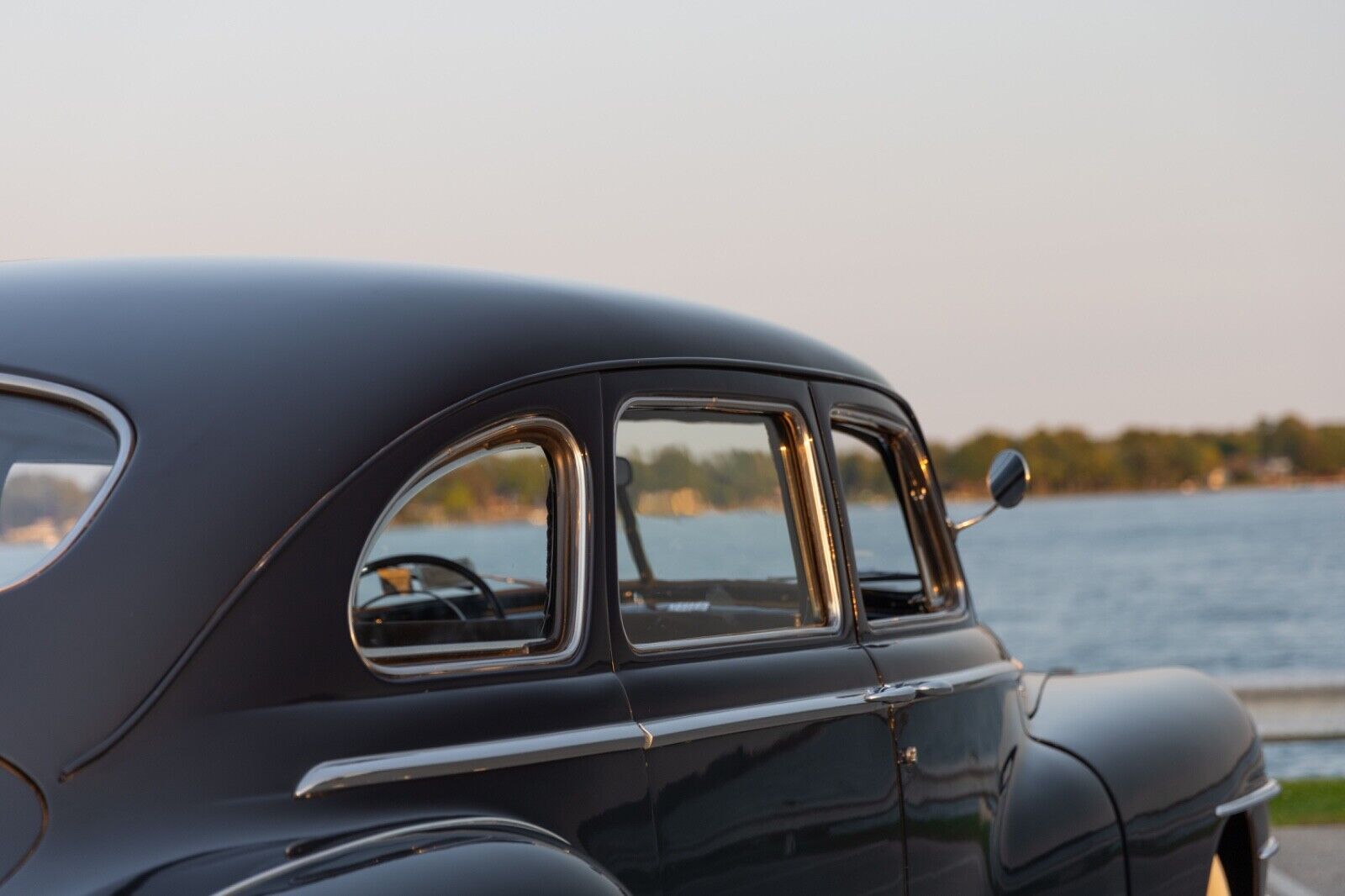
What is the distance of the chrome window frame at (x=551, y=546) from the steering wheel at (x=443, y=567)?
39 cm

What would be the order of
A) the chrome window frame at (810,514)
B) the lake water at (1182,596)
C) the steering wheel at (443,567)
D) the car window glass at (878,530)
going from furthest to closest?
the lake water at (1182,596) < the car window glass at (878,530) < the chrome window frame at (810,514) < the steering wheel at (443,567)

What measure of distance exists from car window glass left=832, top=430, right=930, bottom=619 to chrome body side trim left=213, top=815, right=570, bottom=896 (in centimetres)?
137

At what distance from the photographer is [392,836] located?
1989mm

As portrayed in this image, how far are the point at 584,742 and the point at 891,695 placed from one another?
1.04 metres

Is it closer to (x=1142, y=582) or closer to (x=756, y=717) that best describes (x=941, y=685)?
(x=756, y=717)

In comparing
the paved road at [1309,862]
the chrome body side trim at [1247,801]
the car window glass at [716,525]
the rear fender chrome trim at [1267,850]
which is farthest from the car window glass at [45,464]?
the paved road at [1309,862]

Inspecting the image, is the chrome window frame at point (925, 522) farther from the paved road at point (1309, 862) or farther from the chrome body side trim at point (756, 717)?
the paved road at point (1309, 862)

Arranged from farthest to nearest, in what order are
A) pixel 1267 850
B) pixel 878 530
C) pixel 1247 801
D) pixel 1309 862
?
pixel 1309 862 < pixel 1267 850 < pixel 1247 801 < pixel 878 530

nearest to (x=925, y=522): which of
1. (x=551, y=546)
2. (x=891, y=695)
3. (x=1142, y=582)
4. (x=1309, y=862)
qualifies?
(x=891, y=695)

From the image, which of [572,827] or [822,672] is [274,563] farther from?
[822,672]

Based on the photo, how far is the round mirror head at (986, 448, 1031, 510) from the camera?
4176 mm

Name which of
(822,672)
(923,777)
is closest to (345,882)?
(822,672)

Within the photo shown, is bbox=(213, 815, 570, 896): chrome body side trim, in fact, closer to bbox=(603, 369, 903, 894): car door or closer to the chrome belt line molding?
the chrome belt line molding

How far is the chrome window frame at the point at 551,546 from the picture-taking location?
7.34 ft
